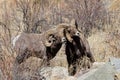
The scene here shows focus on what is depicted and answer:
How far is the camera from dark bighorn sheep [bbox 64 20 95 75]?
9648 mm

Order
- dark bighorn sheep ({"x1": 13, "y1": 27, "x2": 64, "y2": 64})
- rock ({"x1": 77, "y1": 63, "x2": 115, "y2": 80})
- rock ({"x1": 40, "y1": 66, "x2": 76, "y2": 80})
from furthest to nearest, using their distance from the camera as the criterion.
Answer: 1. dark bighorn sheep ({"x1": 13, "y1": 27, "x2": 64, "y2": 64})
2. rock ({"x1": 40, "y1": 66, "x2": 76, "y2": 80})
3. rock ({"x1": 77, "y1": 63, "x2": 115, "y2": 80})

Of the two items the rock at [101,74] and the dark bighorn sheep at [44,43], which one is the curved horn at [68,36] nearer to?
the dark bighorn sheep at [44,43]

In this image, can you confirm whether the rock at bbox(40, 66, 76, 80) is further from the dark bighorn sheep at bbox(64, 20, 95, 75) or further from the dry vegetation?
the dry vegetation

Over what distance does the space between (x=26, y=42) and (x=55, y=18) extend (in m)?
6.01

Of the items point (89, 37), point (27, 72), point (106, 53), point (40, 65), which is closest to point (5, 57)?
point (27, 72)

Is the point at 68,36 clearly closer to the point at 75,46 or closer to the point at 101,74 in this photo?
the point at 75,46

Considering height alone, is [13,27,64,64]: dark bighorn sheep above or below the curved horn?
below

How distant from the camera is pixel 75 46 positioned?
968 centimetres

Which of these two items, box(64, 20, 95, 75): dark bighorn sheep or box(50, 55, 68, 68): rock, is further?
box(50, 55, 68, 68): rock

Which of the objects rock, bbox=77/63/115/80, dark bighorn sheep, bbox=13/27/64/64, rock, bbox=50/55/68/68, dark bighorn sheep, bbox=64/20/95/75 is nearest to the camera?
rock, bbox=77/63/115/80

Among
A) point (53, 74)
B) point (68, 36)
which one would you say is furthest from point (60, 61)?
point (53, 74)

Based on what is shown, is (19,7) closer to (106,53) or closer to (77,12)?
(77,12)

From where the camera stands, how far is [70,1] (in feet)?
53.2

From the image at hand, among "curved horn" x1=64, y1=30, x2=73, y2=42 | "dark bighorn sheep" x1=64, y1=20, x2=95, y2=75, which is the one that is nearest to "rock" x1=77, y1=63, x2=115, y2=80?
"dark bighorn sheep" x1=64, y1=20, x2=95, y2=75
